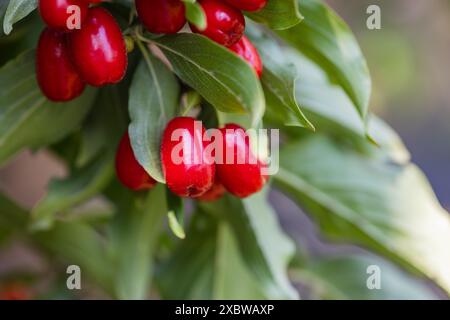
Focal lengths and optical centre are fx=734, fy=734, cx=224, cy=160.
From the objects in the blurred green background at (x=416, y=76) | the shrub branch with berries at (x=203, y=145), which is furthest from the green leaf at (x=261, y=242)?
the blurred green background at (x=416, y=76)

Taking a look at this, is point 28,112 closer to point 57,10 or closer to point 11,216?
point 57,10

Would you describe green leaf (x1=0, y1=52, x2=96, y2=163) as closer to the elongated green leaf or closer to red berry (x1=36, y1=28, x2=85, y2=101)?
red berry (x1=36, y1=28, x2=85, y2=101)

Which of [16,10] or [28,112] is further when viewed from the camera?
[28,112]

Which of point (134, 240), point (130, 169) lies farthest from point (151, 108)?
point (134, 240)

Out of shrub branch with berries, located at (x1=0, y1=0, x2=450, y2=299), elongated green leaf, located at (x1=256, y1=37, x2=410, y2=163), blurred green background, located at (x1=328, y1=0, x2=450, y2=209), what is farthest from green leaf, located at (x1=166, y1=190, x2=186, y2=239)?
blurred green background, located at (x1=328, y1=0, x2=450, y2=209)

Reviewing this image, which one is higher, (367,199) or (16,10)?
(16,10)

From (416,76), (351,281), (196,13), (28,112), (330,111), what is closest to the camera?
(196,13)

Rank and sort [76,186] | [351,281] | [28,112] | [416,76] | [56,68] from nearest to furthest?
[56,68]
[28,112]
[76,186]
[351,281]
[416,76]
